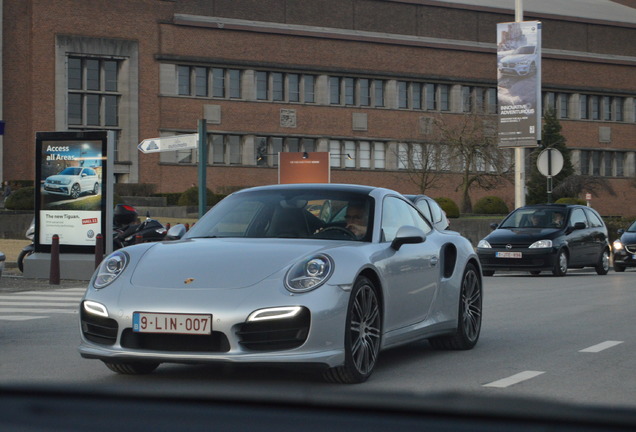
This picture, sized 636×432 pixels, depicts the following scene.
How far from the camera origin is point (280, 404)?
1428 mm

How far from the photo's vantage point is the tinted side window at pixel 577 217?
25.1m

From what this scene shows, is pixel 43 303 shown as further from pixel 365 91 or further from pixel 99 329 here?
pixel 365 91

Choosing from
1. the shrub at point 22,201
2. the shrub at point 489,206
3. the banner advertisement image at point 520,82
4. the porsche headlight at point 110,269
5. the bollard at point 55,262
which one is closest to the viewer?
the porsche headlight at point 110,269

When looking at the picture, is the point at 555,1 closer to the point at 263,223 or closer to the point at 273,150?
the point at 273,150

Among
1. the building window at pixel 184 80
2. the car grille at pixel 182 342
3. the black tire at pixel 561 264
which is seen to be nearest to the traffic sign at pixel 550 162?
the black tire at pixel 561 264

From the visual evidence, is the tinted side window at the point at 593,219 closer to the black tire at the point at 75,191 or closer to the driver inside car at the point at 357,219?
the black tire at the point at 75,191

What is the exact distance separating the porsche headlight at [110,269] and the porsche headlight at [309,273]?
3.72ft

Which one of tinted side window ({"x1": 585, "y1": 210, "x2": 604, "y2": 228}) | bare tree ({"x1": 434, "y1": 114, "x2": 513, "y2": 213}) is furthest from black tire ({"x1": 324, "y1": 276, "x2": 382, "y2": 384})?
bare tree ({"x1": 434, "y1": 114, "x2": 513, "y2": 213})

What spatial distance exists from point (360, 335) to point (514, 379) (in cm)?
117

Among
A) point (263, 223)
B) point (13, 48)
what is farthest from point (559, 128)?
point (263, 223)

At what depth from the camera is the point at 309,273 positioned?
6.79 m

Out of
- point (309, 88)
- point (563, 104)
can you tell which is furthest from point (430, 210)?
point (563, 104)

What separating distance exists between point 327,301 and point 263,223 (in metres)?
1.47

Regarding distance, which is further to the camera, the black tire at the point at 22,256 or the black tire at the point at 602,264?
the black tire at the point at 602,264
